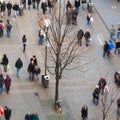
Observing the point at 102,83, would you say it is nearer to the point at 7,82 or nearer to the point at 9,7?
the point at 7,82

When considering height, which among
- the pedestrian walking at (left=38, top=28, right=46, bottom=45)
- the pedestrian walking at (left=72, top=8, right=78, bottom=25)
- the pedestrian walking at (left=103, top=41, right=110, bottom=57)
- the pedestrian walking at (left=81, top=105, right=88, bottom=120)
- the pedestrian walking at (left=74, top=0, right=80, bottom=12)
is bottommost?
the pedestrian walking at (left=81, top=105, right=88, bottom=120)

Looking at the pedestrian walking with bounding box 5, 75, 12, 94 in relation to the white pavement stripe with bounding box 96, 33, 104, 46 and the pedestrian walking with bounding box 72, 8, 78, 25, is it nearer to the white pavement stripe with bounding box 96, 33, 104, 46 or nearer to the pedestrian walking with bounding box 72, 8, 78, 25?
the white pavement stripe with bounding box 96, 33, 104, 46

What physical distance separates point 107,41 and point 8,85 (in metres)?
9.83

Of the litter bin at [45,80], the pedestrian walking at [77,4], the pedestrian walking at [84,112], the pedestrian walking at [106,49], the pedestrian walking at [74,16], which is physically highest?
the pedestrian walking at [77,4]

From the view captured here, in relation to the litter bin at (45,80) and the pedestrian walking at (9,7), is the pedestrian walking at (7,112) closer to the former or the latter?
the litter bin at (45,80)

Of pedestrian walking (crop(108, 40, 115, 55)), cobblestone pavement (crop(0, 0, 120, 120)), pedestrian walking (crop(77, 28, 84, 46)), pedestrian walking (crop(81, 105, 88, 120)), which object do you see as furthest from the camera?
pedestrian walking (crop(77, 28, 84, 46))

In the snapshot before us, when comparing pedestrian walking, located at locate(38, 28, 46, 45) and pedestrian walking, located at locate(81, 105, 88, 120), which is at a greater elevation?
pedestrian walking, located at locate(38, 28, 46, 45)

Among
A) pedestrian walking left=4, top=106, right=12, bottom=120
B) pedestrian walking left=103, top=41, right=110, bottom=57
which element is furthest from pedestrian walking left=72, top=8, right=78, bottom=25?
pedestrian walking left=4, top=106, right=12, bottom=120

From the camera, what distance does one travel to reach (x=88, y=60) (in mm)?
38094

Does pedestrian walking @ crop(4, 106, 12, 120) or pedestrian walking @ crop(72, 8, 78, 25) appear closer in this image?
pedestrian walking @ crop(4, 106, 12, 120)

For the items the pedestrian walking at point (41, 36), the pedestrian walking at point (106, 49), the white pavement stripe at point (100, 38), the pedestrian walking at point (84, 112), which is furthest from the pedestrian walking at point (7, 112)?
the white pavement stripe at point (100, 38)

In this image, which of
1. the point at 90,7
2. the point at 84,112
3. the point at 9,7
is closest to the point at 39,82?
the point at 84,112

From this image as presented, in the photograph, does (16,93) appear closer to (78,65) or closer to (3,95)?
(3,95)

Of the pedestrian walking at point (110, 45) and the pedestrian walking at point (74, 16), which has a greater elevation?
the pedestrian walking at point (74, 16)
